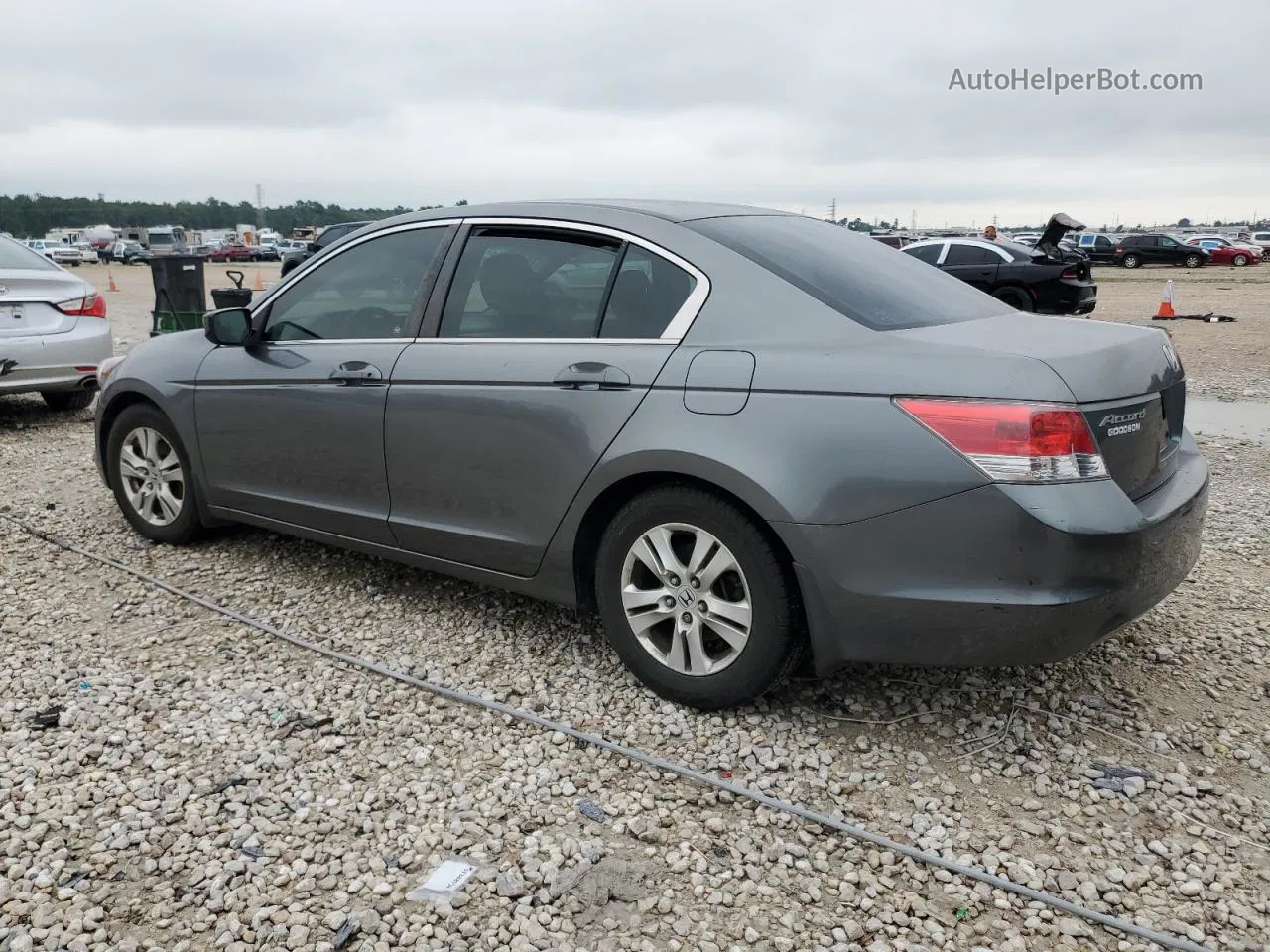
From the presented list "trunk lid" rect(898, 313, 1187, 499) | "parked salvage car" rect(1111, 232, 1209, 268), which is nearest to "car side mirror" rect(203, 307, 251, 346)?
"trunk lid" rect(898, 313, 1187, 499)

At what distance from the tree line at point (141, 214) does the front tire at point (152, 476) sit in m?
106

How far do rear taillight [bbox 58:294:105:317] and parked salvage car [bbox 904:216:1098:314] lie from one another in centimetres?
1256

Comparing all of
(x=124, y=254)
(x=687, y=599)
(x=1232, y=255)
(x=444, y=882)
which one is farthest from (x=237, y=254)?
(x=444, y=882)

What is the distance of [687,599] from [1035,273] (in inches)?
625

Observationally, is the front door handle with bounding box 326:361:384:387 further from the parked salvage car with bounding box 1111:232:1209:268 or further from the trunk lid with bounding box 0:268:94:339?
the parked salvage car with bounding box 1111:232:1209:268

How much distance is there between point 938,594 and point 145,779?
7.64 ft

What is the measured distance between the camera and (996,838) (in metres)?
2.85

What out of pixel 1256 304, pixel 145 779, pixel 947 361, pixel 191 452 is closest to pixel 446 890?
pixel 145 779

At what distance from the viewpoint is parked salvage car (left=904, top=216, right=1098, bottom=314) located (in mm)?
17312

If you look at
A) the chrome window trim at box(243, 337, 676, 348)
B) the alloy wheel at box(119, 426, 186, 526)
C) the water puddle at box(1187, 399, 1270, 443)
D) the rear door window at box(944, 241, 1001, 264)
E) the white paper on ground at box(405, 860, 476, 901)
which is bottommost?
the white paper on ground at box(405, 860, 476, 901)

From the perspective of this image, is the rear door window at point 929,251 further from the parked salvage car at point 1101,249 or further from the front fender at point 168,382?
the parked salvage car at point 1101,249

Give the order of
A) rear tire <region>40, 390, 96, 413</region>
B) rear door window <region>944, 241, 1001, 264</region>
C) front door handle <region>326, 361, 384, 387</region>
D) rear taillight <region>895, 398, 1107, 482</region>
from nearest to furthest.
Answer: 1. rear taillight <region>895, 398, 1107, 482</region>
2. front door handle <region>326, 361, 384, 387</region>
3. rear tire <region>40, 390, 96, 413</region>
4. rear door window <region>944, 241, 1001, 264</region>

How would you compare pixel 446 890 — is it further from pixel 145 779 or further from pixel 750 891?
pixel 145 779

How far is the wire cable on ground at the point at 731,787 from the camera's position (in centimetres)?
251
